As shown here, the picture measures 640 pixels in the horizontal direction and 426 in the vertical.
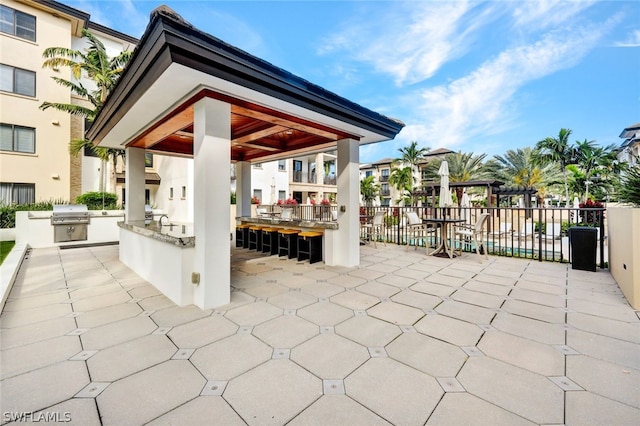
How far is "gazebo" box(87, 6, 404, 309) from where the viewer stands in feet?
8.50

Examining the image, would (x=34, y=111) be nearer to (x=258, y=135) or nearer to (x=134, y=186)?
(x=134, y=186)

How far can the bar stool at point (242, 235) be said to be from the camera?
7.23m

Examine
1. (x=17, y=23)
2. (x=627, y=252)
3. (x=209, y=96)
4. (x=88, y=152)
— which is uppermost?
(x=17, y=23)

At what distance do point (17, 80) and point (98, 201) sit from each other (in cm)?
606

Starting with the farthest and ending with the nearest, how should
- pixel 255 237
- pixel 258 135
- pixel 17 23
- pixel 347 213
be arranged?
pixel 17 23 < pixel 255 237 < pixel 258 135 < pixel 347 213

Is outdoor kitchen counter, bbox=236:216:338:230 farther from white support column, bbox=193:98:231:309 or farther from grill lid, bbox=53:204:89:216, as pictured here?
grill lid, bbox=53:204:89:216

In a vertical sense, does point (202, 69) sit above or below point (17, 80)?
below

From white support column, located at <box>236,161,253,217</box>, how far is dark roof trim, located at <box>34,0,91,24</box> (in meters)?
12.8

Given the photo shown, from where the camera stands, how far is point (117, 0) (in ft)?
30.2

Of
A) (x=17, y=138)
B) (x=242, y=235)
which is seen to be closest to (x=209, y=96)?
(x=242, y=235)

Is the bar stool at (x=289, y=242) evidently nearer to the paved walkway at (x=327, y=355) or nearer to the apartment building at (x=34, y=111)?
the paved walkway at (x=327, y=355)

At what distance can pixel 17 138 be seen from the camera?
10.8 meters

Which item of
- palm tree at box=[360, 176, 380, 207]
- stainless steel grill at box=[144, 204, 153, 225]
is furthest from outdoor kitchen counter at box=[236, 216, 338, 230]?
palm tree at box=[360, 176, 380, 207]

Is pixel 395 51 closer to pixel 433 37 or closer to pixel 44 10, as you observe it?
pixel 433 37
